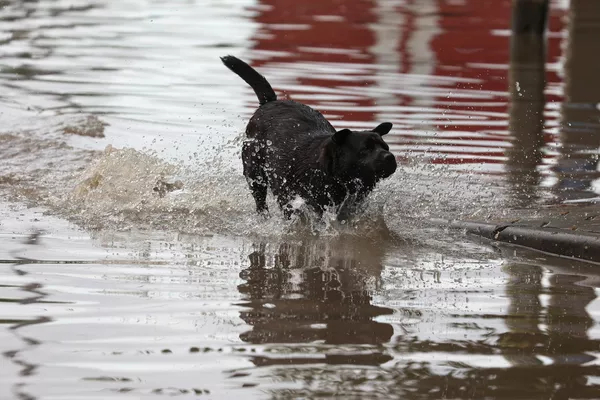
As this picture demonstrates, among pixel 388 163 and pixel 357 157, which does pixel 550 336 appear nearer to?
pixel 388 163

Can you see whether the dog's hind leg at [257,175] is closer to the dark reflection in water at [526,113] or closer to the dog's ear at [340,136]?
the dog's ear at [340,136]

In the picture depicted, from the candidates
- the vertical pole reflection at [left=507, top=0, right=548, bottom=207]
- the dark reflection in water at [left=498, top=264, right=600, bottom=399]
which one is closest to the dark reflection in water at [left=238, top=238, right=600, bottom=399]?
the dark reflection in water at [left=498, top=264, right=600, bottom=399]

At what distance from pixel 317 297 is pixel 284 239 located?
1487 millimetres

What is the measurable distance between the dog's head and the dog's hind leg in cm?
78

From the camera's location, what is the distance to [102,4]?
81.0 ft

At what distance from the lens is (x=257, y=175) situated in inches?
324

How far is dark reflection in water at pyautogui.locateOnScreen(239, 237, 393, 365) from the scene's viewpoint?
16.7 feet

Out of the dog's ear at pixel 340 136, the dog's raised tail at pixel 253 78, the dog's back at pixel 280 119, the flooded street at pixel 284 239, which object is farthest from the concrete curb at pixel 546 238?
the dog's raised tail at pixel 253 78

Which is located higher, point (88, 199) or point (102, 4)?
point (102, 4)

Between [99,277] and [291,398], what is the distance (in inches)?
81.6

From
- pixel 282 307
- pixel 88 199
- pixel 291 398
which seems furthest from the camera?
pixel 88 199

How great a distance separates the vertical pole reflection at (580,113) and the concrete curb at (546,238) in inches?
54.4

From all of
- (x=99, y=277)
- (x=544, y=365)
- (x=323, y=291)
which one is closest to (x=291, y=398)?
(x=544, y=365)

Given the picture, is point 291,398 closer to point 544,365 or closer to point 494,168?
point 544,365
